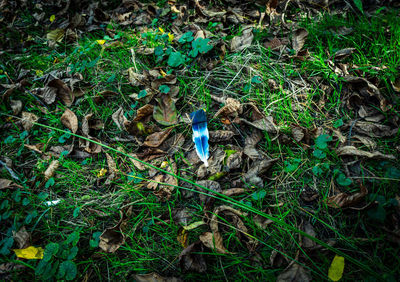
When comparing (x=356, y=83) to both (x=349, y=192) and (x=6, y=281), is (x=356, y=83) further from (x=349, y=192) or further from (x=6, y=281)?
(x=6, y=281)

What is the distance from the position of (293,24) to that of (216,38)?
2.71ft

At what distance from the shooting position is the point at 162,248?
143 centimetres

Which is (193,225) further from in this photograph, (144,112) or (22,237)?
(22,237)

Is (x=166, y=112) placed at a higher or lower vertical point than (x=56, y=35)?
lower

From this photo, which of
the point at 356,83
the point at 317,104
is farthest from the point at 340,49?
the point at 317,104

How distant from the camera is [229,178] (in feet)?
5.24

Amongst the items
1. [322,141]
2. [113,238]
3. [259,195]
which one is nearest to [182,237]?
[113,238]

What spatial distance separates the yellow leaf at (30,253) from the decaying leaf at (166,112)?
1.26 m

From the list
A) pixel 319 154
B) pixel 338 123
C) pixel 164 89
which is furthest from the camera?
pixel 164 89

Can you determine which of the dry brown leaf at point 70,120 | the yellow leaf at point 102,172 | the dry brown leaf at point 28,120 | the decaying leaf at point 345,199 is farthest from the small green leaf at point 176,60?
the decaying leaf at point 345,199

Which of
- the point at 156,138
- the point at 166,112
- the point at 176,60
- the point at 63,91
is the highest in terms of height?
the point at 176,60

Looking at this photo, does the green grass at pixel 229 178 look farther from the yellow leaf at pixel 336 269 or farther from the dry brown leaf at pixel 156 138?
the dry brown leaf at pixel 156 138

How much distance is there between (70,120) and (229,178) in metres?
1.57

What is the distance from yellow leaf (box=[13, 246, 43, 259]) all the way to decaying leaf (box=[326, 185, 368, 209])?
197cm
